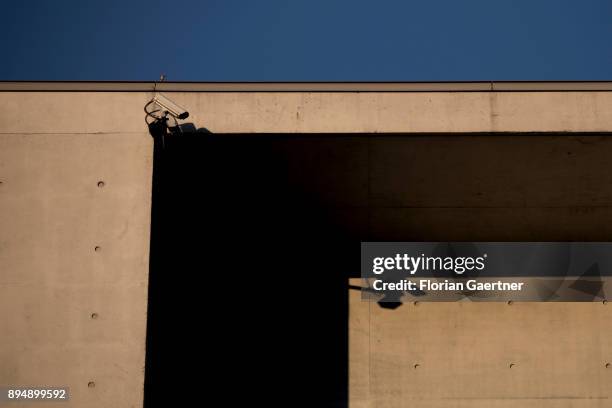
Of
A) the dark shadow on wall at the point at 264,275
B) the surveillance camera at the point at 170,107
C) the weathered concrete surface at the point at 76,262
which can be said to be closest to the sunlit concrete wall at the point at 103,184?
the weathered concrete surface at the point at 76,262

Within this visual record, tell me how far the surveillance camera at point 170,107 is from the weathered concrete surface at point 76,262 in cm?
52

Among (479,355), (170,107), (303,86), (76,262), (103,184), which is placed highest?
(303,86)

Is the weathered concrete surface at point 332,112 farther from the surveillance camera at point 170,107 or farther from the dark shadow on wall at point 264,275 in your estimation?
the dark shadow on wall at point 264,275

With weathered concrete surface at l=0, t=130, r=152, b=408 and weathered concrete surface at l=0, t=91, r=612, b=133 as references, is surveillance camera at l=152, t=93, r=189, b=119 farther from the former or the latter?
weathered concrete surface at l=0, t=130, r=152, b=408

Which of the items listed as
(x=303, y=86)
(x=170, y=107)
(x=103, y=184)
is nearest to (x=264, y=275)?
(x=103, y=184)

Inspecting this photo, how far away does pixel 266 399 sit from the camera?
10484 mm

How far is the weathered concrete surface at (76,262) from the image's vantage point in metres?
7.83

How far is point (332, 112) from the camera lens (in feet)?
27.7

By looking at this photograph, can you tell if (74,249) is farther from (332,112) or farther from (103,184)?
→ (332,112)

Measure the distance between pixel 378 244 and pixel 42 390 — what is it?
5468 mm

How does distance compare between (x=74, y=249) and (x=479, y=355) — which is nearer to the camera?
(x=74, y=249)

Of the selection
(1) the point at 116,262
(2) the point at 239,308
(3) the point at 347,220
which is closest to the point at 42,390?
(1) the point at 116,262

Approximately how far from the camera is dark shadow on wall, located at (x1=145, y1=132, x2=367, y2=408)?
10391 millimetres

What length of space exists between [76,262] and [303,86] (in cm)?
366
